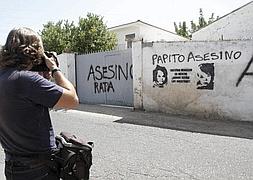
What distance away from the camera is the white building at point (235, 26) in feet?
53.3

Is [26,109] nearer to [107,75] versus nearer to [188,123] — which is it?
[188,123]

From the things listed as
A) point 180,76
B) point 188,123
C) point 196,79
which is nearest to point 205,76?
point 196,79

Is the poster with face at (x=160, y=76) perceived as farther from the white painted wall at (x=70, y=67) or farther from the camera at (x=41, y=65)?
the camera at (x=41, y=65)

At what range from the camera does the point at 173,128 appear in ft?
26.7

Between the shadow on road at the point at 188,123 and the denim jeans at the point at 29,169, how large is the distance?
5971mm

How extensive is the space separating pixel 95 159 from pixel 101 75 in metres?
8.01

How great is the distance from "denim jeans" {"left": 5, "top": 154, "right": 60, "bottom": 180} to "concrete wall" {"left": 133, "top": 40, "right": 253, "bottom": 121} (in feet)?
25.9

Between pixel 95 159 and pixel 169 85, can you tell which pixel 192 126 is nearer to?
pixel 169 85

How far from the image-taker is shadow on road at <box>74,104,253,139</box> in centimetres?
785

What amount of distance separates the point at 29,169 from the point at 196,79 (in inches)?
330

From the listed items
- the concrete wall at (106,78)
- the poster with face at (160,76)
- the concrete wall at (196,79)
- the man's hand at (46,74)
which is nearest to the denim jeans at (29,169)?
the man's hand at (46,74)

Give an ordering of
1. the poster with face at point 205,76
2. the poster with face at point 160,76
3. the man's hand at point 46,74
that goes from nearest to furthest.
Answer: the man's hand at point 46,74, the poster with face at point 205,76, the poster with face at point 160,76

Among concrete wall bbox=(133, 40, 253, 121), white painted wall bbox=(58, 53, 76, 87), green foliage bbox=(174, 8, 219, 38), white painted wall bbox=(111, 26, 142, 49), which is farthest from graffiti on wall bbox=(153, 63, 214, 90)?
green foliage bbox=(174, 8, 219, 38)

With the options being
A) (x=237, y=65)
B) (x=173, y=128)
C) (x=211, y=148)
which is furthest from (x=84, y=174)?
(x=237, y=65)
